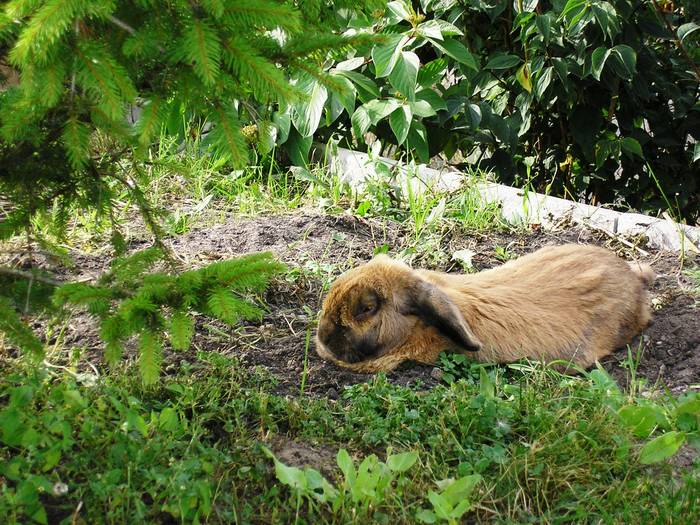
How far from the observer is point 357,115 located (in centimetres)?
647

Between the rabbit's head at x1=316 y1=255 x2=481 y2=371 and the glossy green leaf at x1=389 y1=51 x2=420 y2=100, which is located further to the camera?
the glossy green leaf at x1=389 y1=51 x2=420 y2=100

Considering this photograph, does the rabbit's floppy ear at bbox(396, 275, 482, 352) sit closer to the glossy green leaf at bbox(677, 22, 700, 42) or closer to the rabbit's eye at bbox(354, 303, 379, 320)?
the rabbit's eye at bbox(354, 303, 379, 320)

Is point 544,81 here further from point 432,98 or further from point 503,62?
point 432,98

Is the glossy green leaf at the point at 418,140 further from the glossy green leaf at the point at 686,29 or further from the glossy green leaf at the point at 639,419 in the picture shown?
the glossy green leaf at the point at 639,419

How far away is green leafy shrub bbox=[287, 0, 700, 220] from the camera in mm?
6230

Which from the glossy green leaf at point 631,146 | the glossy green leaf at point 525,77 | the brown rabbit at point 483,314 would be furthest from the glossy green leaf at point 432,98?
the brown rabbit at point 483,314

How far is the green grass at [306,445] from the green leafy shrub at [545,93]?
2947 mm

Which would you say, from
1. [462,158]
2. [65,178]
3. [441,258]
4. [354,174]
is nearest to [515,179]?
[462,158]

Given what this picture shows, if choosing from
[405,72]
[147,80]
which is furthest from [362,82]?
[147,80]

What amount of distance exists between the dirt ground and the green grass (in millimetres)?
360

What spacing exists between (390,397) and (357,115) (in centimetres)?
336

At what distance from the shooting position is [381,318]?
436cm

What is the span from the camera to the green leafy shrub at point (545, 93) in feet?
20.4

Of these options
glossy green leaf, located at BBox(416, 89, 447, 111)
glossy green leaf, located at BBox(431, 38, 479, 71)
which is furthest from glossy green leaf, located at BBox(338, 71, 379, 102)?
glossy green leaf, located at BBox(431, 38, 479, 71)
